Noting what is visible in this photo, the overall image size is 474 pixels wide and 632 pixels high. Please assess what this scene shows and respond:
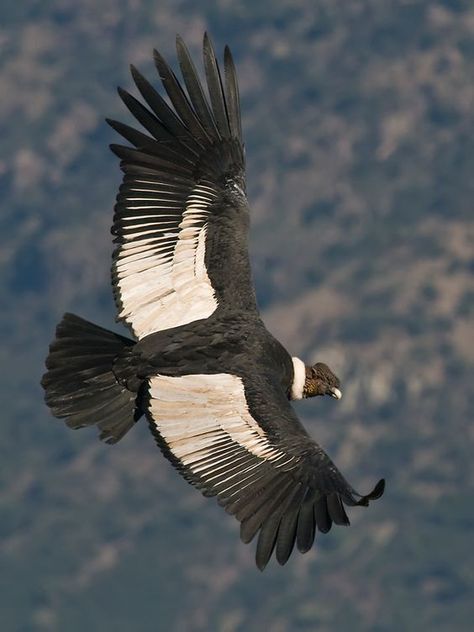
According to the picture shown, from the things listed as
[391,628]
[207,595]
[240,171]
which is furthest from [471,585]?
[240,171]

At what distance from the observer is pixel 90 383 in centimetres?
1692

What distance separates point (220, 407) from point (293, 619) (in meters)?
181

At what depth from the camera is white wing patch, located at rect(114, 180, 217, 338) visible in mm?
17078

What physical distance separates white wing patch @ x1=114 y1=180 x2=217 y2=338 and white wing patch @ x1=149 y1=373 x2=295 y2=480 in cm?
116

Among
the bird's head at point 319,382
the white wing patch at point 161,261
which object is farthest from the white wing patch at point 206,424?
the bird's head at point 319,382

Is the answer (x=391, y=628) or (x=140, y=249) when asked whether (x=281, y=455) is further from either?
(x=391, y=628)

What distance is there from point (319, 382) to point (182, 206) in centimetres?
222

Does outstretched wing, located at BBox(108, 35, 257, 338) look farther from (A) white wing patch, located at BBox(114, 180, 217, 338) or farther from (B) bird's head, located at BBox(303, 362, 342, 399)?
(B) bird's head, located at BBox(303, 362, 342, 399)

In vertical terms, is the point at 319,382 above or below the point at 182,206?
below

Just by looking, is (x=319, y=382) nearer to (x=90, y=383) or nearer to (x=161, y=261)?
(x=161, y=261)

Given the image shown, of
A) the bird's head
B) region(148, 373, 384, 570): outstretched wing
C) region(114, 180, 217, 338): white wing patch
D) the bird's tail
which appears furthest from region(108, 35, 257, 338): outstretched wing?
region(148, 373, 384, 570): outstretched wing

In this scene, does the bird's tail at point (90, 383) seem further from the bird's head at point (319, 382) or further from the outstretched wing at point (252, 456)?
the bird's head at point (319, 382)

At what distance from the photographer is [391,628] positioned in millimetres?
192625

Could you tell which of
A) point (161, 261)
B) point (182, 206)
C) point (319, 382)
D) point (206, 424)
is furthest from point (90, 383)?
point (319, 382)
